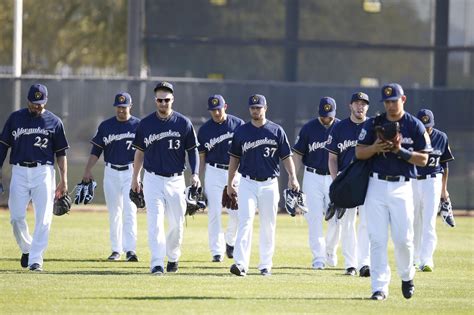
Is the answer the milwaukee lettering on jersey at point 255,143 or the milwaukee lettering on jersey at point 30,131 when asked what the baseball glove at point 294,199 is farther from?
the milwaukee lettering on jersey at point 30,131

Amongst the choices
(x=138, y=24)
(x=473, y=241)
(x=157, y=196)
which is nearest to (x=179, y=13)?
(x=138, y=24)

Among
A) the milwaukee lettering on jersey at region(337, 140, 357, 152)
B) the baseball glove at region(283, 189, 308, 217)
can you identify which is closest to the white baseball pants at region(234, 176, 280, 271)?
the baseball glove at region(283, 189, 308, 217)

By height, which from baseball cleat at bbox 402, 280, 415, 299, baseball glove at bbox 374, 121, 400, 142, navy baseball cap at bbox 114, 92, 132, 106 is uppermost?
navy baseball cap at bbox 114, 92, 132, 106

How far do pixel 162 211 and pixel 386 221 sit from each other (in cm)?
362

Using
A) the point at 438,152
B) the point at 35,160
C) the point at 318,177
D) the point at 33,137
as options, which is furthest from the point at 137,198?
the point at 438,152

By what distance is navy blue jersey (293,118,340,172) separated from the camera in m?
17.2

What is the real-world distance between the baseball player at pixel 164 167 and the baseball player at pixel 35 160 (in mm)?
1106

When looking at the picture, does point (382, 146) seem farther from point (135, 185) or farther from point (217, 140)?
point (217, 140)

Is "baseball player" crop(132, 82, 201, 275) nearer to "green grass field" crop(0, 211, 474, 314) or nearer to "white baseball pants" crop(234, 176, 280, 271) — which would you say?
"green grass field" crop(0, 211, 474, 314)

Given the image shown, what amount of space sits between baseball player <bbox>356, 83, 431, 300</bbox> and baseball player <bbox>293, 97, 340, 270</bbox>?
398 centimetres

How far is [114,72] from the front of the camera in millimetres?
54312

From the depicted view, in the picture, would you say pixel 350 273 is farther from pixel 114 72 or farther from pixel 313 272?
pixel 114 72

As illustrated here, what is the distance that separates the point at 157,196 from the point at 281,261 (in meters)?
3.18

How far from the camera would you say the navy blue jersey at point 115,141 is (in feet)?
59.5
